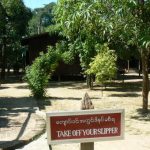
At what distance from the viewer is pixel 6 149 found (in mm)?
9766

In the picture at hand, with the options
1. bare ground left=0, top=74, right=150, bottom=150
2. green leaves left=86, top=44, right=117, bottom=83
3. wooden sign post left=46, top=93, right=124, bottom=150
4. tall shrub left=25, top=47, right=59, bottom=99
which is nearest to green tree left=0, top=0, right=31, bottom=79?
bare ground left=0, top=74, right=150, bottom=150

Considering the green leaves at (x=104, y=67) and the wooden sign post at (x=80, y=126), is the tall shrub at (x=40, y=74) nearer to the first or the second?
the green leaves at (x=104, y=67)

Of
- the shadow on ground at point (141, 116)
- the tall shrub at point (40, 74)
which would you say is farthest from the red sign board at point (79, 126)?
the tall shrub at point (40, 74)

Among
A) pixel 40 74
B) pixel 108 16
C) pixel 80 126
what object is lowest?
pixel 80 126

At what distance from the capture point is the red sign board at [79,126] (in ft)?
17.9

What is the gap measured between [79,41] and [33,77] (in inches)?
254

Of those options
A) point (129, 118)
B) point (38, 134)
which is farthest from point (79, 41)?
point (38, 134)

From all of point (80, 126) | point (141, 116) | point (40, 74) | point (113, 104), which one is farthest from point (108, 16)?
point (80, 126)

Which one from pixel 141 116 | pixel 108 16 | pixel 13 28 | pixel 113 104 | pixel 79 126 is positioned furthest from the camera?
pixel 13 28

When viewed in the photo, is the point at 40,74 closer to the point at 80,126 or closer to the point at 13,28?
the point at 80,126

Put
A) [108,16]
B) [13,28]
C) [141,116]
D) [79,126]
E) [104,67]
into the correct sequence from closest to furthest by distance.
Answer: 1. [79,126]
2. [108,16]
3. [141,116]
4. [104,67]
5. [13,28]

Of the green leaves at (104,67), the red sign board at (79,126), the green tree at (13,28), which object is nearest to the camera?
the red sign board at (79,126)

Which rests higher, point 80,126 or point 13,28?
point 13,28

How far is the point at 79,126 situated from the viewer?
549 centimetres
